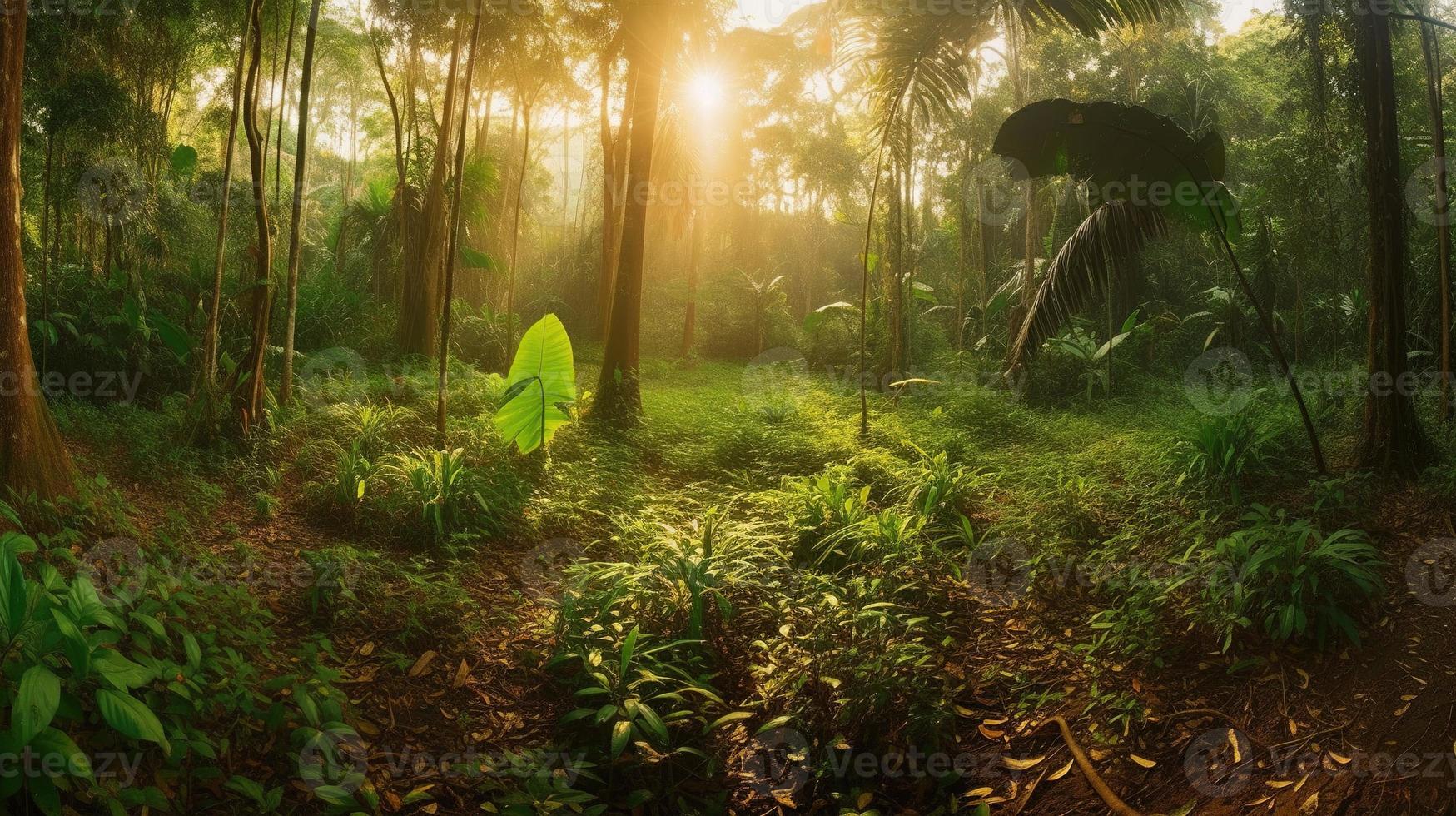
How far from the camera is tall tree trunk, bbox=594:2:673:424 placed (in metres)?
8.67

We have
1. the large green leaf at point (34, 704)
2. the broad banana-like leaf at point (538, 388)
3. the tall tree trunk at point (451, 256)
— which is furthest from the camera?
the broad banana-like leaf at point (538, 388)

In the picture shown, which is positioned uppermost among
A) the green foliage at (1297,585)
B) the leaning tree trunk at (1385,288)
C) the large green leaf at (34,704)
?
the leaning tree trunk at (1385,288)

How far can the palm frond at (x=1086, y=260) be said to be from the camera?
562cm

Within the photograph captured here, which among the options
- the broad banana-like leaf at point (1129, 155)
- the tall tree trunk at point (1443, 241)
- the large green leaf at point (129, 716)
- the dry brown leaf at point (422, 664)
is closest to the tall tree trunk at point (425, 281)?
the dry brown leaf at point (422, 664)

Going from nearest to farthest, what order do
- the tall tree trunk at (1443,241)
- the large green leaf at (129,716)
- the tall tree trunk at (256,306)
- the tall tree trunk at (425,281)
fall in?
the large green leaf at (129,716) → the tall tree trunk at (1443,241) → the tall tree trunk at (256,306) → the tall tree trunk at (425,281)

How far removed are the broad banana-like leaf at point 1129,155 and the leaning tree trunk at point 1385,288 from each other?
0.82 metres

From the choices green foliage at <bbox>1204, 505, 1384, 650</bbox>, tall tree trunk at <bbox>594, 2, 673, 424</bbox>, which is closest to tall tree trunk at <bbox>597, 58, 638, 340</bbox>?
tall tree trunk at <bbox>594, 2, 673, 424</bbox>

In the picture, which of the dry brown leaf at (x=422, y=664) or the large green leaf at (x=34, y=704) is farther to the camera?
the dry brown leaf at (x=422, y=664)

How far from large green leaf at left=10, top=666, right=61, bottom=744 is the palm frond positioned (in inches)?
231

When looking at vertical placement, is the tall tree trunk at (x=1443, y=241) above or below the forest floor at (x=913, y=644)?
above

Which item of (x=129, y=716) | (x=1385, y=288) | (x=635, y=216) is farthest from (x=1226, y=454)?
(x=635, y=216)

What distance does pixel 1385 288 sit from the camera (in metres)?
4.55

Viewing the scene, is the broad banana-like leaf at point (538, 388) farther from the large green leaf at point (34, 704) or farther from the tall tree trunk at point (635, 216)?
the large green leaf at point (34, 704)

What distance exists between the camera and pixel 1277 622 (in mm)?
3357
